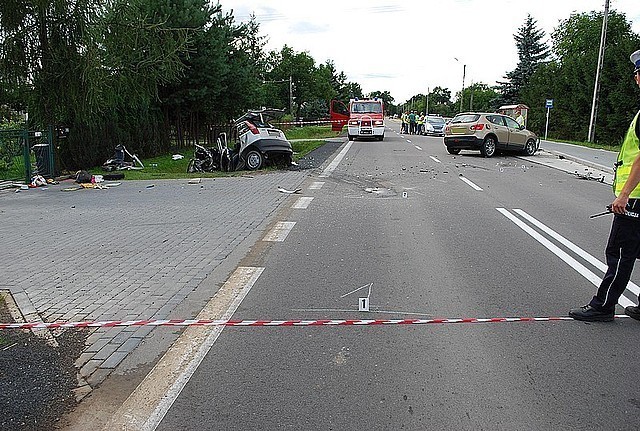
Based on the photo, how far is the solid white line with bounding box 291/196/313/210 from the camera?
1147cm

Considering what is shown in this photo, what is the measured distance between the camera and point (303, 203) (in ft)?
39.3

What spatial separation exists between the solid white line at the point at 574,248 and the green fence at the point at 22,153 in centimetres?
1265

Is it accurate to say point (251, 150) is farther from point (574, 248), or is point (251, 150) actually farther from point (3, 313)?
point (3, 313)

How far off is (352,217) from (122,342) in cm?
622

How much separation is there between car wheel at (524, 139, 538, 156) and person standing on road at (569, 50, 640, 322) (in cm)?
2129

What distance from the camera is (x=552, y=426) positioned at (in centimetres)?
343

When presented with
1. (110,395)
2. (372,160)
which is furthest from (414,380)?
(372,160)

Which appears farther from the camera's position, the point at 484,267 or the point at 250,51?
the point at 250,51

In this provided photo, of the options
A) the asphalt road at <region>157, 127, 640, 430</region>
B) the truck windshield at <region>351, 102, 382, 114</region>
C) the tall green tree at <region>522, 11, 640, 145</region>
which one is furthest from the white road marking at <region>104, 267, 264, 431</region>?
the tall green tree at <region>522, 11, 640, 145</region>

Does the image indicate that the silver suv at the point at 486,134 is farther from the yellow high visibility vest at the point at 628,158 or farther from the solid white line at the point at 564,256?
the yellow high visibility vest at the point at 628,158

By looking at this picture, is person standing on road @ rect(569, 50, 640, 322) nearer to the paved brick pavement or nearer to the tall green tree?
the paved brick pavement

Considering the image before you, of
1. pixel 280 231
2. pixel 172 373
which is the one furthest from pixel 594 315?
pixel 280 231

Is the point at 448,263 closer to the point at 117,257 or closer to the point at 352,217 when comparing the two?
the point at 352,217

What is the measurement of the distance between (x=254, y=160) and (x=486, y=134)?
10.6 meters
